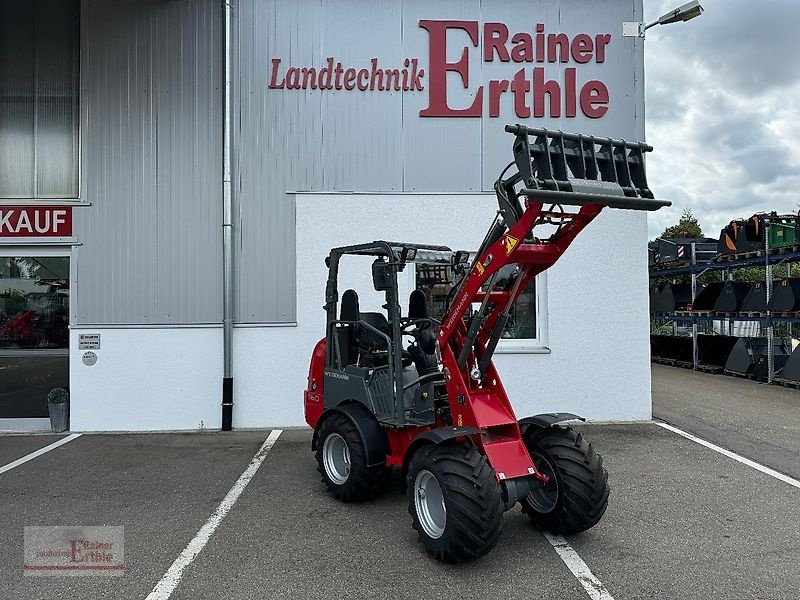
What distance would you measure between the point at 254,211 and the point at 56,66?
3698mm

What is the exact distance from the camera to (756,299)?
44.4ft

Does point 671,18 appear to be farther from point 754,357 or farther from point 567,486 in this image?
point 754,357

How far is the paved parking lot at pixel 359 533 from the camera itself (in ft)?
12.4

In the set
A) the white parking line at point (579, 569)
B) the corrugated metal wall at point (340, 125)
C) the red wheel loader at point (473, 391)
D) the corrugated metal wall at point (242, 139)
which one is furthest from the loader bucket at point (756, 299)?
the white parking line at point (579, 569)

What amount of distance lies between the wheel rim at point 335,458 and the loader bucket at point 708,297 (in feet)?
42.7

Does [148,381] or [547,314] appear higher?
[547,314]

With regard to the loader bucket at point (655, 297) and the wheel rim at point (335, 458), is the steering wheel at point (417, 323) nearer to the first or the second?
the wheel rim at point (335, 458)

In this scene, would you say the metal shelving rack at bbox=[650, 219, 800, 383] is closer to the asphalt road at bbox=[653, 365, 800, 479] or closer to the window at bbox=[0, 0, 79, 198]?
the asphalt road at bbox=[653, 365, 800, 479]

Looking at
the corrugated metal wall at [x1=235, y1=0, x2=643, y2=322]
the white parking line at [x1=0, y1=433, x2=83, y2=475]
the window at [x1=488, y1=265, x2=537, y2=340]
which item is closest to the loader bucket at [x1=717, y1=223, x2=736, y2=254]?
the corrugated metal wall at [x1=235, y1=0, x2=643, y2=322]

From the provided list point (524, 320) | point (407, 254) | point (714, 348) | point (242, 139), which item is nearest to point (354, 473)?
point (407, 254)

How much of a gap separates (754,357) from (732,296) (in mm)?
1673

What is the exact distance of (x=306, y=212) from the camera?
8477 mm

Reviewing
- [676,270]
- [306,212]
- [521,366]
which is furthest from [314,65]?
[676,270]

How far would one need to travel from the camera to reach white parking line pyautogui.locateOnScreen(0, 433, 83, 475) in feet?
21.5
